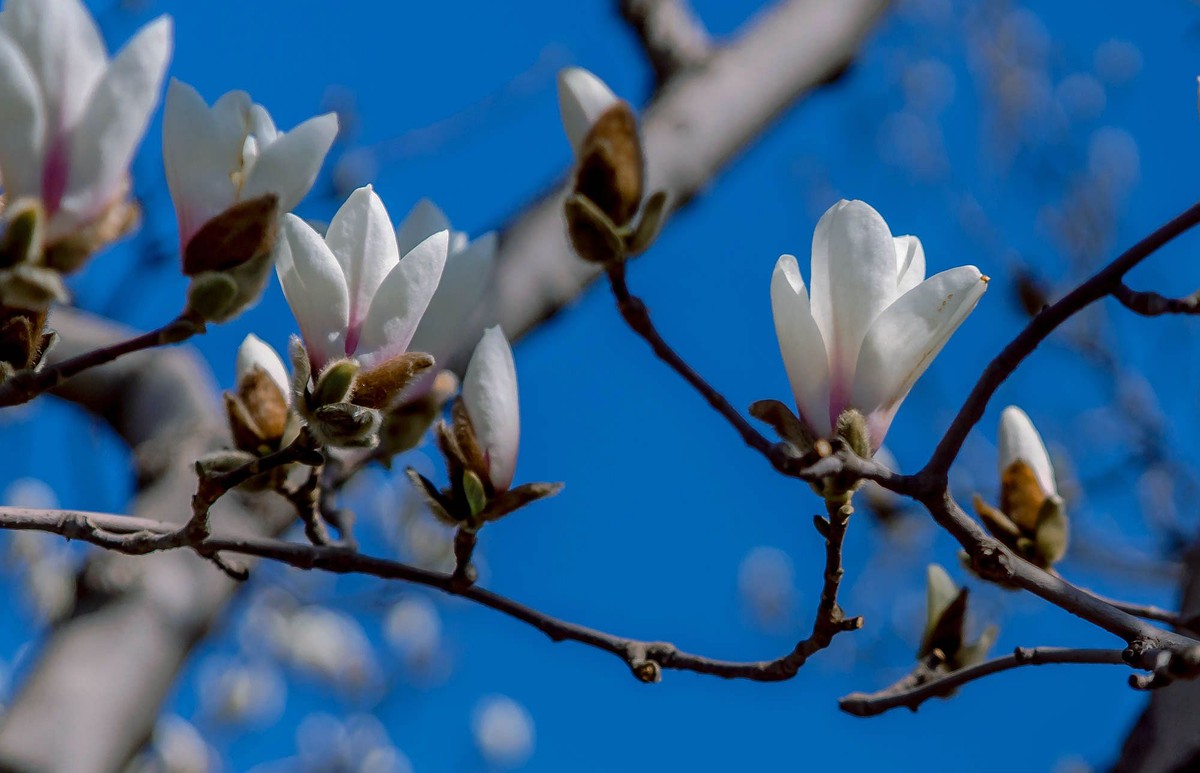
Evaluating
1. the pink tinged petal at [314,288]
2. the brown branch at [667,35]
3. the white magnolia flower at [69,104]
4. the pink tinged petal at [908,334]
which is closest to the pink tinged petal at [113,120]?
the white magnolia flower at [69,104]

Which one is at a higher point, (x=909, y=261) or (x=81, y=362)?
(x=909, y=261)

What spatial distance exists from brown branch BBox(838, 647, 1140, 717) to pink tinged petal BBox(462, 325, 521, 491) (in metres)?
0.23

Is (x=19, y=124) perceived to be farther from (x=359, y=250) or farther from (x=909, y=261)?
(x=909, y=261)

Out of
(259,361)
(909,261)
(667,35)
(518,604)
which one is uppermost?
(667,35)

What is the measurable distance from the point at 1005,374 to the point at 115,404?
120 centimetres

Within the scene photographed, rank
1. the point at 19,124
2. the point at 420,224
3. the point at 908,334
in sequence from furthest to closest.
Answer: the point at 420,224 → the point at 908,334 → the point at 19,124

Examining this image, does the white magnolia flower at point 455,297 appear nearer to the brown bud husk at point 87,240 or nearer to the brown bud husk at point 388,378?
the brown bud husk at point 388,378

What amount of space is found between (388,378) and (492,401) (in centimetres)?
7

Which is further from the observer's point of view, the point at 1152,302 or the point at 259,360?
the point at 259,360

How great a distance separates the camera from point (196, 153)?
508mm

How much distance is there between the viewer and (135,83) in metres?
0.44

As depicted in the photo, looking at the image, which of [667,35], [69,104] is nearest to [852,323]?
[69,104]

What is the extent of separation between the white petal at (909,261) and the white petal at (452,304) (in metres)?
0.21

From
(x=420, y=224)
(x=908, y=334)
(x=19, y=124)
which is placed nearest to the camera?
(x=19, y=124)
